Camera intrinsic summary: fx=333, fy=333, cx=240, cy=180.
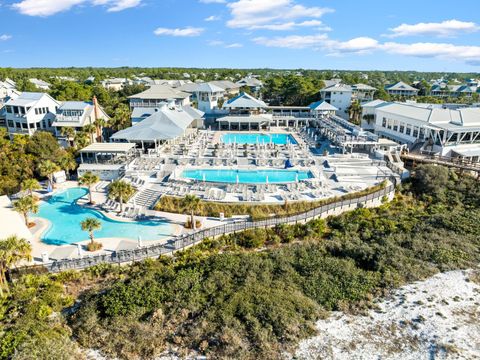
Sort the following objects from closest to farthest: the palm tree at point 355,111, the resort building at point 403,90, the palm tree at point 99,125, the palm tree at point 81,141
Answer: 1. the palm tree at point 81,141
2. the palm tree at point 99,125
3. the palm tree at point 355,111
4. the resort building at point 403,90

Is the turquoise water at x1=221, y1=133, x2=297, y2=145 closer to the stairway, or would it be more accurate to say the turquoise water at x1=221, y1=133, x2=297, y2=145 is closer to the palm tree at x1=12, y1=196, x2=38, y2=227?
the stairway

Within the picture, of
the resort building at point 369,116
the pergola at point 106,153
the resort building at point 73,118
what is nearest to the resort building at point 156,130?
the pergola at point 106,153

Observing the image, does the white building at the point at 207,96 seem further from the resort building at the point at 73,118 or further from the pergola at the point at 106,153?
the pergola at the point at 106,153

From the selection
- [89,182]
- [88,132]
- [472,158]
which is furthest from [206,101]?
[472,158]

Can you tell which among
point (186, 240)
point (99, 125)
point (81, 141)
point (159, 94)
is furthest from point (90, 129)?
point (186, 240)

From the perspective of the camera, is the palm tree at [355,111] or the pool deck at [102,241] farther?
the palm tree at [355,111]

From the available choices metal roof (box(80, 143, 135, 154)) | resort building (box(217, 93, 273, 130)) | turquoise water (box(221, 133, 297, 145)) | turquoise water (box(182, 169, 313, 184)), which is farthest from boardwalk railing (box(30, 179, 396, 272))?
resort building (box(217, 93, 273, 130))

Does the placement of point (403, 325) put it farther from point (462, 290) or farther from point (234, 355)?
point (234, 355)
